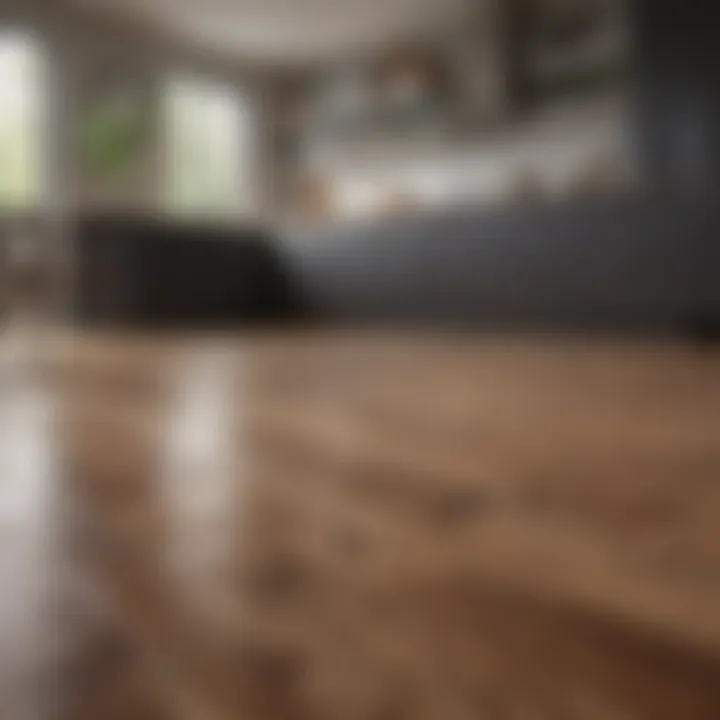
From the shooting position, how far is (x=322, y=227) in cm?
273

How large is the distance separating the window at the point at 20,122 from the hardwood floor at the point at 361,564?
3.66 meters

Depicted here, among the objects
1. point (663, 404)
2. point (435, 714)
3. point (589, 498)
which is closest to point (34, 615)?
point (435, 714)

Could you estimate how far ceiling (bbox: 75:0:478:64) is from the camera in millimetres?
3402

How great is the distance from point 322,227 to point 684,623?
250 cm

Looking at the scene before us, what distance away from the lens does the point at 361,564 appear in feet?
1.26

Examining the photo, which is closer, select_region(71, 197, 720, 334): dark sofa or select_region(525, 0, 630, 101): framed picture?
select_region(71, 197, 720, 334): dark sofa

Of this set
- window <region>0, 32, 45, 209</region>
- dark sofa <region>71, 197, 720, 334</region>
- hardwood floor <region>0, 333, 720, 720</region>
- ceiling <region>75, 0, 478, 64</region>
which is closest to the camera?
hardwood floor <region>0, 333, 720, 720</region>

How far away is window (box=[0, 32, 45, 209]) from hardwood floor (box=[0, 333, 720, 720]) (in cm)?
366

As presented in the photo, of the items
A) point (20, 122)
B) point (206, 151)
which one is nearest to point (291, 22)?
point (206, 151)

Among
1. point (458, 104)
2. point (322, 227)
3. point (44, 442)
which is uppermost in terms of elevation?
point (458, 104)

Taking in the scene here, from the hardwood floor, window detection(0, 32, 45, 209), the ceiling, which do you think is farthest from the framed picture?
the hardwood floor

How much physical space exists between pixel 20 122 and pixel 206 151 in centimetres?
103

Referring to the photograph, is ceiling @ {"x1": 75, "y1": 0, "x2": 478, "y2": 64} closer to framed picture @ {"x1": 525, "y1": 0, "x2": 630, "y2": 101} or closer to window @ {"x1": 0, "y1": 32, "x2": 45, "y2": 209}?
framed picture @ {"x1": 525, "y1": 0, "x2": 630, "y2": 101}

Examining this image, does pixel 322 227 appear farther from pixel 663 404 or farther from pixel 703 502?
pixel 703 502
